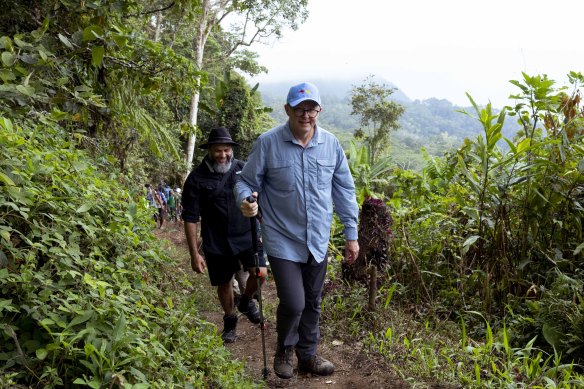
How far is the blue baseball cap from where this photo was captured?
3.46 metres

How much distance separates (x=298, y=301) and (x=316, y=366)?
658 millimetres

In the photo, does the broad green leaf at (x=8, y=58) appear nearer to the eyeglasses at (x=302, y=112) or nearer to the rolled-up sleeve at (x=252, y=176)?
the rolled-up sleeve at (x=252, y=176)

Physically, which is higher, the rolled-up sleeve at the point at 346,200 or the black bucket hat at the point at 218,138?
the black bucket hat at the point at 218,138

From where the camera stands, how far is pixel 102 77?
209 inches

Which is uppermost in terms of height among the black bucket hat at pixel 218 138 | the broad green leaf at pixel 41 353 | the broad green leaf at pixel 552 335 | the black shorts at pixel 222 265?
the black bucket hat at pixel 218 138

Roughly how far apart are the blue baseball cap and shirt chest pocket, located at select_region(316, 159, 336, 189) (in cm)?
45

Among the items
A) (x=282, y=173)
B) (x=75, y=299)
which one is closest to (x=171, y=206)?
(x=282, y=173)

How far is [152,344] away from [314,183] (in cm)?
163

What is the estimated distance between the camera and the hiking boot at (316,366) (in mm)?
3863

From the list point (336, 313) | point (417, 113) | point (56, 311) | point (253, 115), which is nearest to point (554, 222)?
point (336, 313)

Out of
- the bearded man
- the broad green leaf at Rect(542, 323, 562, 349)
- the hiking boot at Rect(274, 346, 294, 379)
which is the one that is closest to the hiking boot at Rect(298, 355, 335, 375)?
the hiking boot at Rect(274, 346, 294, 379)

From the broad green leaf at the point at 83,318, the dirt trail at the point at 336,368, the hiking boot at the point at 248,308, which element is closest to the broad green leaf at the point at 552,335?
the dirt trail at the point at 336,368

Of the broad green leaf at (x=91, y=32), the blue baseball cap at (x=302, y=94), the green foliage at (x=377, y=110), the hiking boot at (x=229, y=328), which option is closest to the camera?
the blue baseball cap at (x=302, y=94)

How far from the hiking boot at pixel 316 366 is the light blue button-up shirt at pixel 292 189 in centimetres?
86
